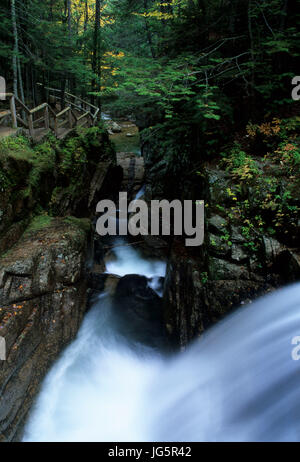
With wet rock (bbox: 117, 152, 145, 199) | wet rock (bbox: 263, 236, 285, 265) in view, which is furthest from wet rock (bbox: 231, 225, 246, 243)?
wet rock (bbox: 117, 152, 145, 199)

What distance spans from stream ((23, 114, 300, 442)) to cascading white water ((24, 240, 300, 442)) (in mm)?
15

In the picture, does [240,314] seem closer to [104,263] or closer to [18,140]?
[104,263]

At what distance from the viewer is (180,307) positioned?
591 cm

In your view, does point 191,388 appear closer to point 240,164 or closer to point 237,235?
point 237,235

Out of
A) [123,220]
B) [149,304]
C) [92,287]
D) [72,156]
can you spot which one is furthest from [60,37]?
[149,304]

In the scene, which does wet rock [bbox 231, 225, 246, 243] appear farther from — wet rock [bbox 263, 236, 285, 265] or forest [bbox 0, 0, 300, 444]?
wet rock [bbox 263, 236, 285, 265]

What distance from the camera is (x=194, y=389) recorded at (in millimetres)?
4668

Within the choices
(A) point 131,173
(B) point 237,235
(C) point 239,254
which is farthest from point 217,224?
(A) point 131,173

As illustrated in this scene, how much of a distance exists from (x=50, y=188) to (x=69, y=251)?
2.58 m

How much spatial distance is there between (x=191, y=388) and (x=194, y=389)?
0.08 meters

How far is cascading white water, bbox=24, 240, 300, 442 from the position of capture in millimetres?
3844

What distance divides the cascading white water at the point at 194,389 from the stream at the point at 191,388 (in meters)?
0.01

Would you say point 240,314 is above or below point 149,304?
above

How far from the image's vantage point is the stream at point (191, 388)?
12.6ft
